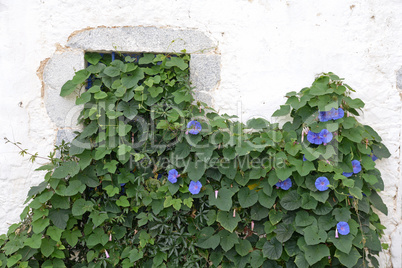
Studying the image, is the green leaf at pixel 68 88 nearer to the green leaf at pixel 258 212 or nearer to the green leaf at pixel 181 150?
the green leaf at pixel 181 150

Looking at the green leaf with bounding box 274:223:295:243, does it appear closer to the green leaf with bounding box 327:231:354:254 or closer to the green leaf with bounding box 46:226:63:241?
the green leaf with bounding box 327:231:354:254

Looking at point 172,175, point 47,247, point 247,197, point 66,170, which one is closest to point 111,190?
point 66,170

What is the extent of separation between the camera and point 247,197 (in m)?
2.57

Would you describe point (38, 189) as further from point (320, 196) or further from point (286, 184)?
point (320, 196)

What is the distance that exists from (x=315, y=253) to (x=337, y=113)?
0.98 metres

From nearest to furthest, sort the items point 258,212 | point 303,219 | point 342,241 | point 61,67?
1. point 342,241
2. point 303,219
3. point 258,212
4. point 61,67

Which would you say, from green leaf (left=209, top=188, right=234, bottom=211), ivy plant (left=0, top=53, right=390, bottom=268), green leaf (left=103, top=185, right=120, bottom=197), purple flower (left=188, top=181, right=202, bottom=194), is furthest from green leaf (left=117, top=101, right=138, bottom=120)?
green leaf (left=209, top=188, right=234, bottom=211)

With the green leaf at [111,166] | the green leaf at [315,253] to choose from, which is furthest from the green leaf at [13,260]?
the green leaf at [315,253]

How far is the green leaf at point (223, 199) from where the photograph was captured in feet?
8.21

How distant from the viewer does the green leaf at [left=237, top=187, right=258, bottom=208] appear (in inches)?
100

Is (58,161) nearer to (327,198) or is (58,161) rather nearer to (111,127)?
(111,127)

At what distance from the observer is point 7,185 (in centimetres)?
267

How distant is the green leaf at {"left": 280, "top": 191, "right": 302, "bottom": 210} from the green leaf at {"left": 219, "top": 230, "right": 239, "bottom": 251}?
42 centimetres

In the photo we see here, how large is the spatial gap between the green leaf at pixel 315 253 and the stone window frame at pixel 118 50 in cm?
130
